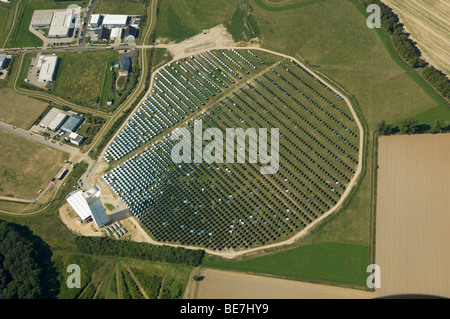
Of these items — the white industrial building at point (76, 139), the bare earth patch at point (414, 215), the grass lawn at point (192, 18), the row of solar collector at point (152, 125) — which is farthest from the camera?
the grass lawn at point (192, 18)

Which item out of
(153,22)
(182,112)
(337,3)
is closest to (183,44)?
(153,22)

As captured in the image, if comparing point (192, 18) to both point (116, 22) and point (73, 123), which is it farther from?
point (73, 123)

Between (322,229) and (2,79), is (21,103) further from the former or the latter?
(322,229)

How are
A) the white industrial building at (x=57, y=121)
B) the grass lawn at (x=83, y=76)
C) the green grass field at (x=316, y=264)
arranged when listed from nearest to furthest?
the green grass field at (x=316, y=264) → the white industrial building at (x=57, y=121) → the grass lawn at (x=83, y=76)

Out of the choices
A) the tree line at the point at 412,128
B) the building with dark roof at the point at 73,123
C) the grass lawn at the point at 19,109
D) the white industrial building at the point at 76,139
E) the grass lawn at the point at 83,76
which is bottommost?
the white industrial building at the point at 76,139

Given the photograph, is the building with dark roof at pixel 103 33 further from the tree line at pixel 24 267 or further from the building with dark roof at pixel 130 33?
the tree line at pixel 24 267

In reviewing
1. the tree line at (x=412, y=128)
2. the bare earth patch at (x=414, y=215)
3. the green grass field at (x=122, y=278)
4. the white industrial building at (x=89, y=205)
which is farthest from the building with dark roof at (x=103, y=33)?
the bare earth patch at (x=414, y=215)
